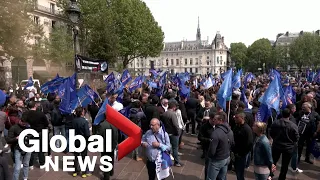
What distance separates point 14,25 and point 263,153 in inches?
867

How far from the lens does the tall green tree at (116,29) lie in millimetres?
28812

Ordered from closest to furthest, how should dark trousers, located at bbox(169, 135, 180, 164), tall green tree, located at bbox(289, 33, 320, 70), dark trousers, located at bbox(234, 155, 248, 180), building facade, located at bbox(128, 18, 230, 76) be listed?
dark trousers, located at bbox(234, 155, 248, 180) → dark trousers, located at bbox(169, 135, 180, 164) → tall green tree, located at bbox(289, 33, 320, 70) → building facade, located at bbox(128, 18, 230, 76)

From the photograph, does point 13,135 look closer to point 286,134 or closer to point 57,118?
point 57,118

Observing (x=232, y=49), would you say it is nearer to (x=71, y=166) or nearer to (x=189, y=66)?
(x=189, y=66)

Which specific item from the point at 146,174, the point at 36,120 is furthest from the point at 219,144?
the point at 36,120

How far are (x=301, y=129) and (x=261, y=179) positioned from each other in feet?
9.27

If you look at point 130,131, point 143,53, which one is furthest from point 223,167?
point 143,53

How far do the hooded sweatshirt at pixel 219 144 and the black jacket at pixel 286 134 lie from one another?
4.58ft

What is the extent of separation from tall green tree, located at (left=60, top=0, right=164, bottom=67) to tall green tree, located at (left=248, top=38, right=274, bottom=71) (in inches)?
2292

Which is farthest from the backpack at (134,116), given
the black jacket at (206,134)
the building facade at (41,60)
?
the building facade at (41,60)

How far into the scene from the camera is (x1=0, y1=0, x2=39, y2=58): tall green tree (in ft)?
66.0

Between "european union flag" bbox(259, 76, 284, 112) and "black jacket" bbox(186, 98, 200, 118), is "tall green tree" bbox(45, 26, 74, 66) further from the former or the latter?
"european union flag" bbox(259, 76, 284, 112)

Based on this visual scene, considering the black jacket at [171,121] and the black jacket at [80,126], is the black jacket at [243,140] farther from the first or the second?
the black jacket at [80,126]

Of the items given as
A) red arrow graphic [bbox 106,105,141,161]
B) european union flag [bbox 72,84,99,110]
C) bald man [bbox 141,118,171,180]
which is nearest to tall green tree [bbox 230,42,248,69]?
european union flag [bbox 72,84,99,110]
